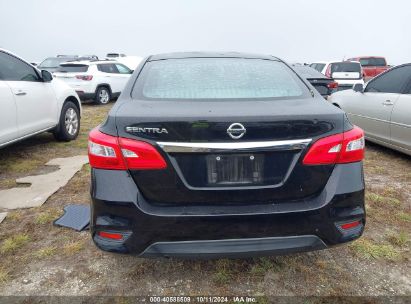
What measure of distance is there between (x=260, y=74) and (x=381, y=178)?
276cm

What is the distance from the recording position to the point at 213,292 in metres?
2.32

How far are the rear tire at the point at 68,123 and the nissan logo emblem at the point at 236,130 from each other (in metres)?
4.96

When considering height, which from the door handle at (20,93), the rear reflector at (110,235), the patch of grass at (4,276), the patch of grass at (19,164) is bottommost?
the patch of grass at (19,164)

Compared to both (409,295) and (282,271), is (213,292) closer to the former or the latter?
(282,271)

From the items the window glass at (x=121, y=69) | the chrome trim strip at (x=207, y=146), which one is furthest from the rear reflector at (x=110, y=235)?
the window glass at (x=121, y=69)

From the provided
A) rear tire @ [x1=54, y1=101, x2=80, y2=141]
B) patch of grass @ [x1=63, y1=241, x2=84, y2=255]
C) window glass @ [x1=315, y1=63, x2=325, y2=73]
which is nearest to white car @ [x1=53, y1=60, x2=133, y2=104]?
rear tire @ [x1=54, y1=101, x2=80, y2=141]

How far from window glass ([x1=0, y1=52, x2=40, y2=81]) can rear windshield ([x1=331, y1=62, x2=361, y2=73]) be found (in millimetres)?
10592

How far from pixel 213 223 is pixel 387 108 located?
4.27 meters

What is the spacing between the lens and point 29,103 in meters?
5.01

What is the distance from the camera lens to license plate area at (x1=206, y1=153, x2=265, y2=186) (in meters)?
1.91

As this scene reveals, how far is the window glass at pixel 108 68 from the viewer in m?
12.4

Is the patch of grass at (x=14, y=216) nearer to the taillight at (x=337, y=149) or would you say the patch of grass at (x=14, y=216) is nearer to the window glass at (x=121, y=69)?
the taillight at (x=337, y=149)

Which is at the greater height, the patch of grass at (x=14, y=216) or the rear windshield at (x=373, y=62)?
the patch of grass at (x=14, y=216)

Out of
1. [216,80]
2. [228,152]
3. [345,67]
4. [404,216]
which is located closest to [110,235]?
[228,152]
